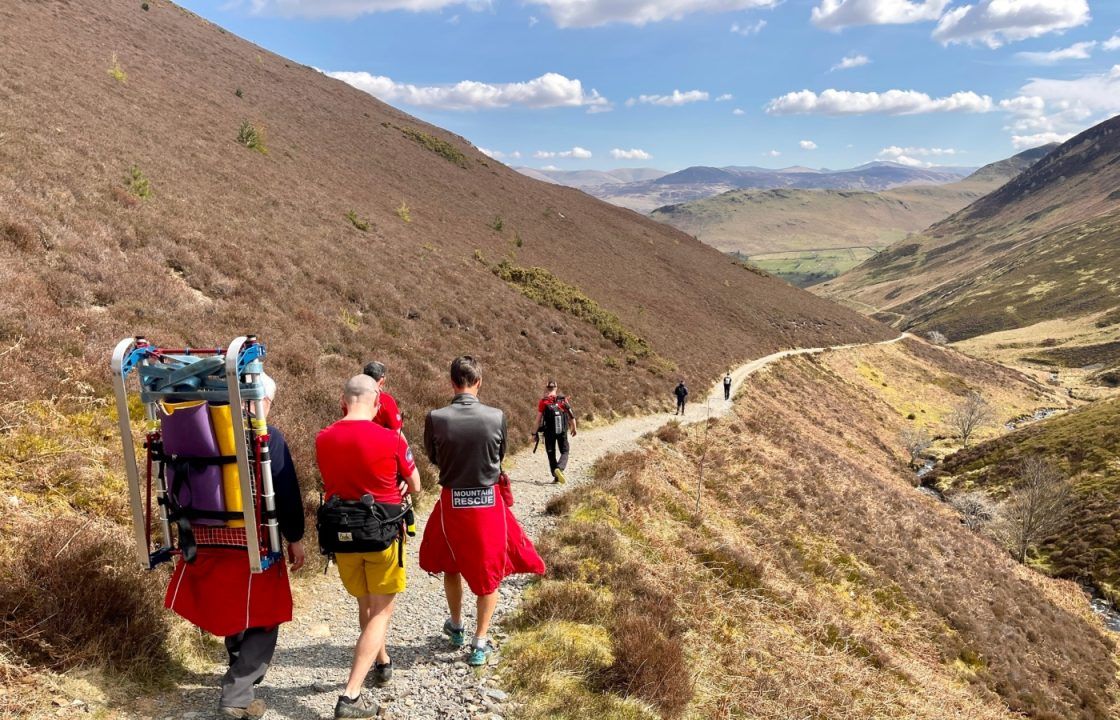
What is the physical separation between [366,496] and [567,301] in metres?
31.3

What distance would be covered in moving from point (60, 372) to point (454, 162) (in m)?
57.9

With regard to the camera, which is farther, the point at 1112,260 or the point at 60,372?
the point at 1112,260

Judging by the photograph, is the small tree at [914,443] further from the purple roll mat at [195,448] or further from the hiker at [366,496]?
the purple roll mat at [195,448]

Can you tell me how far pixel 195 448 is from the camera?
378 cm

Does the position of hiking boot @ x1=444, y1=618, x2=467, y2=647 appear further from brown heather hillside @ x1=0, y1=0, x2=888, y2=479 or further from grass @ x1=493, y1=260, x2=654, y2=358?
grass @ x1=493, y1=260, x2=654, y2=358

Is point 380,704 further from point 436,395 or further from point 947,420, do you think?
point 947,420

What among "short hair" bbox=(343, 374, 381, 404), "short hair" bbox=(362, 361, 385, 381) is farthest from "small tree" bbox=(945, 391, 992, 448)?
"short hair" bbox=(343, 374, 381, 404)

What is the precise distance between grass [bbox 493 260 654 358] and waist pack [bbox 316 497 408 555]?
94.8 feet

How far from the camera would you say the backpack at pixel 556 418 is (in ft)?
42.4

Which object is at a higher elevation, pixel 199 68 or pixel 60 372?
pixel 199 68

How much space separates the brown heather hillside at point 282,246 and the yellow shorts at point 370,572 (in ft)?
15.7

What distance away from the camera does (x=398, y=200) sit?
136 ft

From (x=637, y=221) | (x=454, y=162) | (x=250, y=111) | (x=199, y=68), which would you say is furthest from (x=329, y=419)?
(x=637, y=221)

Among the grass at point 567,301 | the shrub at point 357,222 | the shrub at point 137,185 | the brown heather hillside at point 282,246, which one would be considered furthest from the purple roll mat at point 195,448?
the grass at point 567,301
